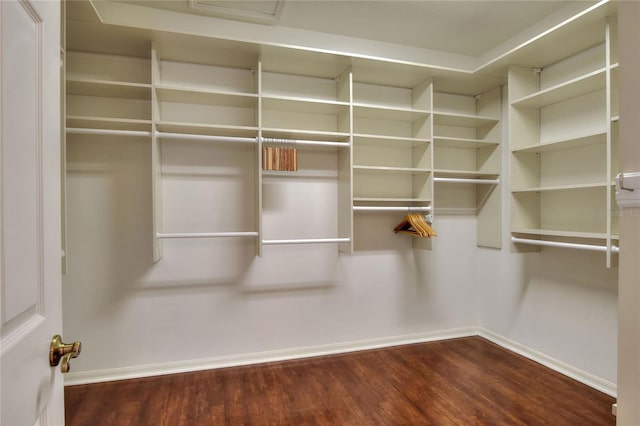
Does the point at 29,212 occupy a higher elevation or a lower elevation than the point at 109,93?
lower

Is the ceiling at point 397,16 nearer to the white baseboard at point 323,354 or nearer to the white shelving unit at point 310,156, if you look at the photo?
the white shelving unit at point 310,156

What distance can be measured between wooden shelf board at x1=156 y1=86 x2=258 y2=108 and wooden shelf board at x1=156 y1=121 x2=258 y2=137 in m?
0.22

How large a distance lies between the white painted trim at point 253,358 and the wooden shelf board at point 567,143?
1811mm

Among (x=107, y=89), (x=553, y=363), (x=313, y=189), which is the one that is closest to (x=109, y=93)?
(x=107, y=89)

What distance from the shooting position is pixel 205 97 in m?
2.58

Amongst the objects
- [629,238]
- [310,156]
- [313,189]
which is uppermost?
[310,156]

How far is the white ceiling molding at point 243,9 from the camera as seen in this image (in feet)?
8.25

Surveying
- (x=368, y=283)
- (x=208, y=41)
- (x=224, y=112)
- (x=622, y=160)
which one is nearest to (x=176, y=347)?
(x=368, y=283)

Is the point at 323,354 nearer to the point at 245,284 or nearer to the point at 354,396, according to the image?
the point at 354,396

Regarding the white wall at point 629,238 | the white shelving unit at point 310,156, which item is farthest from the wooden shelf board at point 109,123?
the white wall at point 629,238

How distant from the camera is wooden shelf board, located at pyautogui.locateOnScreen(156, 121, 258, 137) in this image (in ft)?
7.96

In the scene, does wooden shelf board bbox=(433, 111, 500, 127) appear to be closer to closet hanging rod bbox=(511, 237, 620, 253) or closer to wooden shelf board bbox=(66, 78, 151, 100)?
closet hanging rod bbox=(511, 237, 620, 253)

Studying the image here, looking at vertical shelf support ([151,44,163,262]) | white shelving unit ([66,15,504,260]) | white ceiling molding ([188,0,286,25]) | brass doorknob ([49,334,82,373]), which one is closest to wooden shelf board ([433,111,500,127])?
white shelving unit ([66,15,504,260])

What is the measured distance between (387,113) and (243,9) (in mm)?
1385
